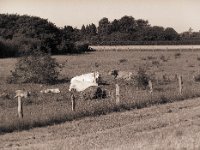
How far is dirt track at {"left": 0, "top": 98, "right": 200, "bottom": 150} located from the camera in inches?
535

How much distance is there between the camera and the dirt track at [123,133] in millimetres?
13594

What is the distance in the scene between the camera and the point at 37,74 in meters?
32.5

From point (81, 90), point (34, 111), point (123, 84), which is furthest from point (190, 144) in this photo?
point (123, 84)

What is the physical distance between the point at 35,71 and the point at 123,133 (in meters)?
17.9

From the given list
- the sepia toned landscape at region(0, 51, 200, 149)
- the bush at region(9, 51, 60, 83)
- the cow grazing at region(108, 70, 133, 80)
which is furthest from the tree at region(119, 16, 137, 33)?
the sepia toned landscape at region(0, 51, 200, 149)

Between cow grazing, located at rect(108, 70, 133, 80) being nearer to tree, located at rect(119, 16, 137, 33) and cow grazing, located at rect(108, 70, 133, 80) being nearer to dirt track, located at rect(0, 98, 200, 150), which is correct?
dirt track, located at rect(0, 98, 200, 150)

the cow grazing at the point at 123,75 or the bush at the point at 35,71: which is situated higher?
the bush at the point at 35,71

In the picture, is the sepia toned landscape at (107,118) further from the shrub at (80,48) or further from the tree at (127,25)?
the tree at (127,25)

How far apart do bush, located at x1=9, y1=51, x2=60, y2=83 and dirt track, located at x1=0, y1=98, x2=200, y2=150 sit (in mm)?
12609

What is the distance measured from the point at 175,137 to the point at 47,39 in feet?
213

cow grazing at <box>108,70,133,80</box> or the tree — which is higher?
the tree

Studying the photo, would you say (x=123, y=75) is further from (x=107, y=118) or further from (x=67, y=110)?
(x=107, y=118)

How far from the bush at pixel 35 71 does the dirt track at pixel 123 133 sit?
41.4ft

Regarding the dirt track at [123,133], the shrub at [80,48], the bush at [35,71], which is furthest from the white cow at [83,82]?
the shrub at [80,48]
